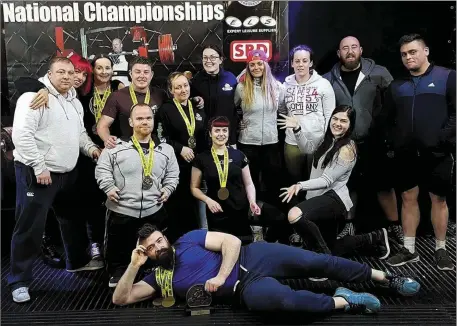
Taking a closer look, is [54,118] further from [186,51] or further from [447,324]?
[447,324]

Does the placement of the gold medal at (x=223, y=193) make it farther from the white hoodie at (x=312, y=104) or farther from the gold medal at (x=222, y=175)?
the white hoodie at (x=312, y=104)

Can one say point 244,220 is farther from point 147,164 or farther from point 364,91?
point 364,91

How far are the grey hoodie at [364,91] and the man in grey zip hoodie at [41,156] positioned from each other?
5.67 ft

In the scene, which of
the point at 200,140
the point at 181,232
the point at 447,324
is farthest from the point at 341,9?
the point at 447,324

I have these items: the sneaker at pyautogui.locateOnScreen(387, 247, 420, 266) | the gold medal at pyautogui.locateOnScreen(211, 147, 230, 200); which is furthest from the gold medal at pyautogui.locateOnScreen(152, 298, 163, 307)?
the sneaker at pyautogui.locateOnScreen(387, 247, 420, 266)

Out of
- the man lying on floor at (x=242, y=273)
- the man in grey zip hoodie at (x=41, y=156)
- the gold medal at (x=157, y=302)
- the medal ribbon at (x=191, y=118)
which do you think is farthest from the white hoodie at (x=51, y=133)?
the gold medal at (x=157, y=302)

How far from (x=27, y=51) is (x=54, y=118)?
0.53 meters

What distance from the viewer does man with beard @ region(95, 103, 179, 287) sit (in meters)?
3.24

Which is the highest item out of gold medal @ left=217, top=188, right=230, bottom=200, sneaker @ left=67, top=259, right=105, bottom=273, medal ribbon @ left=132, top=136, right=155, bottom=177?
medal ribbon @ left=132, top=136, right=155, bottom=177

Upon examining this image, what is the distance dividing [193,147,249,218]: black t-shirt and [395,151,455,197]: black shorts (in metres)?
1.14

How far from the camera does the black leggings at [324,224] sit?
3.37m

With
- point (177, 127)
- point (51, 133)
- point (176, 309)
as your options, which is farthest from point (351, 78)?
point (51, 133)

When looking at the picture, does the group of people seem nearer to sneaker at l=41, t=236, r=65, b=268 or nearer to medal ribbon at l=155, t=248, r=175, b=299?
medal ribbon at l=155, t=248, r=175, b=299

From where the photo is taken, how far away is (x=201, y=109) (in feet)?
11.1
